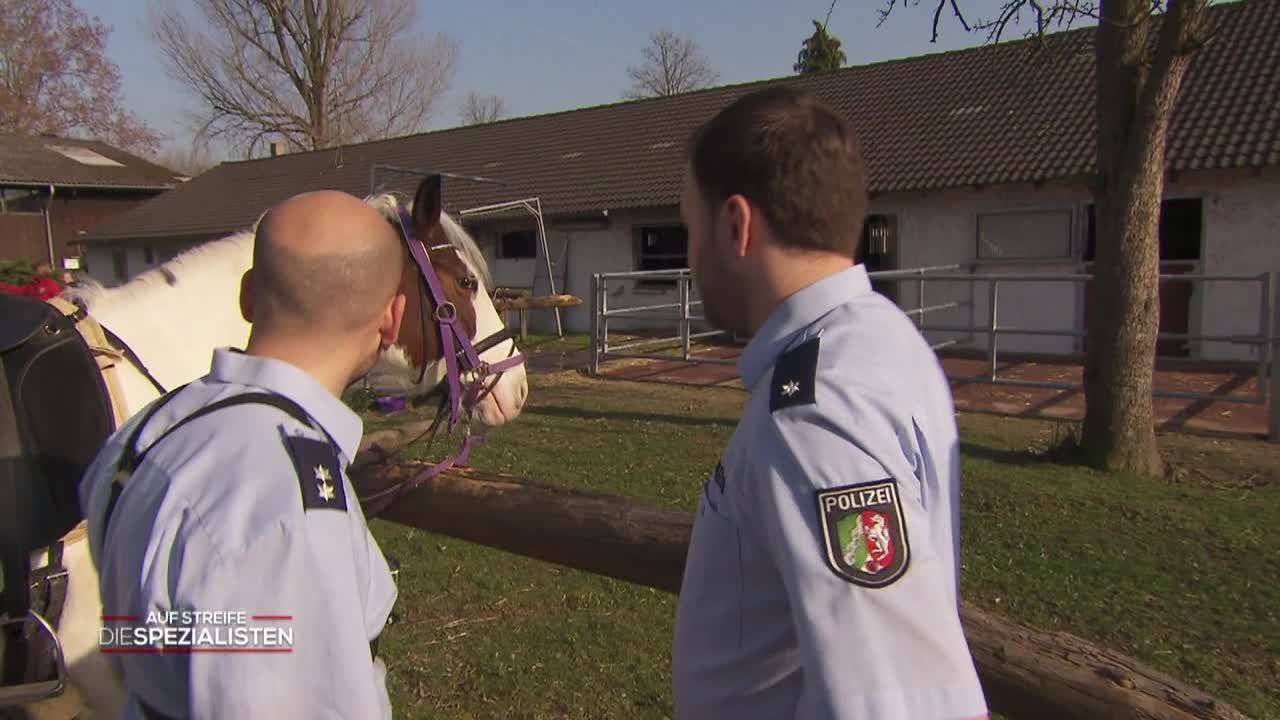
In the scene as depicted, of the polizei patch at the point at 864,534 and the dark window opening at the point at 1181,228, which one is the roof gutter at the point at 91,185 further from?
the polizei patch at the point at 864,534

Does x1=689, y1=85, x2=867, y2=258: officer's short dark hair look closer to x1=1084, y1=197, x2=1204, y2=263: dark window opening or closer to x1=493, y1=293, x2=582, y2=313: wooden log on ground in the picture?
x1=493, y1=293, x2=582, y2=313: wooden log on ground

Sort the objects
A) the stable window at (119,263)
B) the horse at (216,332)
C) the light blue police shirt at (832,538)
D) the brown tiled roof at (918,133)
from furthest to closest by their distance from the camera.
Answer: the stable window at (119,263) < the brown tiled roof at (918,133) < the horse at (216,332) < the light blue police shirt at (832,538)

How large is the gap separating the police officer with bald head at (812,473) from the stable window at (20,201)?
35230mm

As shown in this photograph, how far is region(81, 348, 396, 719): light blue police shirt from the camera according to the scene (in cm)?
104

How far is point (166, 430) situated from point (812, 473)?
2.82ft

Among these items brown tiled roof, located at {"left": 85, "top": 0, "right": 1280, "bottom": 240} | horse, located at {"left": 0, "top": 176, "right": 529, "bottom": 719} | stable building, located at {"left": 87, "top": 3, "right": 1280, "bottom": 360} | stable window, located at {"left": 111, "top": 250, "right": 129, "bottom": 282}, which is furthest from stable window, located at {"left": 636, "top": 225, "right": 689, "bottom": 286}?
stable window, located at {"left": 111, "top": 250, "right": 129, "bottom": 282}

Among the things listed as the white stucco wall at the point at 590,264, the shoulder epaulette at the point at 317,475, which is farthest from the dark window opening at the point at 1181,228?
the shoulder epaulette at the point at 317,475

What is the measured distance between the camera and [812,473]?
1.00 metres

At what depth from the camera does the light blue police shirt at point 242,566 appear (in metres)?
1.04

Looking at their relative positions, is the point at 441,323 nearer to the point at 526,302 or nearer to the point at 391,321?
the point at 391,321

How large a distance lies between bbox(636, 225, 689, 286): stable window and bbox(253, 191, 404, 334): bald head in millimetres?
15906

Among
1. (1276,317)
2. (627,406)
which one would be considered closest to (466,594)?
(627,406)

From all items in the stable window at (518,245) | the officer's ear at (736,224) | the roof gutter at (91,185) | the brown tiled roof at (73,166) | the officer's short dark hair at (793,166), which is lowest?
the officer's ear at (736,224)

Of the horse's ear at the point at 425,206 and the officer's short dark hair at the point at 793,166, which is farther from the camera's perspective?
the horse's ear at the point at 425,206
